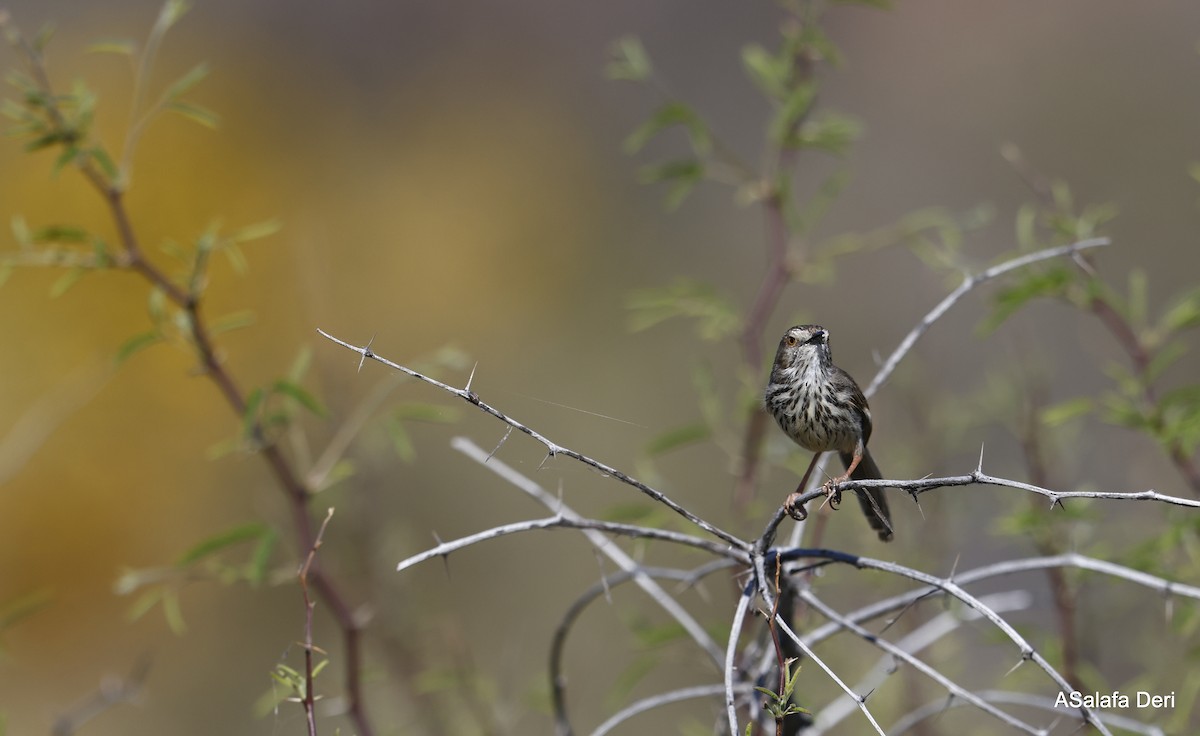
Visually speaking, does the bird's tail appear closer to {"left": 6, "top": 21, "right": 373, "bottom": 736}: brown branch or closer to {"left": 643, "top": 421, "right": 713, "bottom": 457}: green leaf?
{"left": 643, "top": 421, "right": 713, "bottom": 457}: green leaf

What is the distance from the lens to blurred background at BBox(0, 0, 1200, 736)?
28.7ft

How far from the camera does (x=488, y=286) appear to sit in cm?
1446

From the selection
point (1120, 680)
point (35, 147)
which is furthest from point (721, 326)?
point (1120, 680)

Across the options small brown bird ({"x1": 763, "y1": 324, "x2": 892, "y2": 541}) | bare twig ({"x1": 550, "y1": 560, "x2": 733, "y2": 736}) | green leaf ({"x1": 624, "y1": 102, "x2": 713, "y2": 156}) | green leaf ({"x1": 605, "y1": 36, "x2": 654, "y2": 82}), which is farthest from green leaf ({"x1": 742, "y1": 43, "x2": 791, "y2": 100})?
bare twig ({"x1": 550, "y1": 560, "x2": 733, "y2": 736})

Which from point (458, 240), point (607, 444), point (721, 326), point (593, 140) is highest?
point (593, 140)

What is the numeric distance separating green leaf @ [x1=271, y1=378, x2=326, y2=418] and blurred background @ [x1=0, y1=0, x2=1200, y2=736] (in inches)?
55.4

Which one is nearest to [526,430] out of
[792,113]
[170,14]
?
[792,113]

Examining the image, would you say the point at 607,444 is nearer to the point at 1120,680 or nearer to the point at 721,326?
the point at 1120,680

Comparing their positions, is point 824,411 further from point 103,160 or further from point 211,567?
point 103,160

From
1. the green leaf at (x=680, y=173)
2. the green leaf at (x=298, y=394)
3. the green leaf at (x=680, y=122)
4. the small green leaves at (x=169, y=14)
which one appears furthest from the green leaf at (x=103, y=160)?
the green leaf at (x=680, y=173)

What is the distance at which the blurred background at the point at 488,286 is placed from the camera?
344 inches

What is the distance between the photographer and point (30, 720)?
9.66 m

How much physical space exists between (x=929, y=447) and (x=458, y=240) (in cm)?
1076

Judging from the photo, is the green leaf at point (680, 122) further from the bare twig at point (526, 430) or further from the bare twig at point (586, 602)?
the bare twig at point (526, 430)
